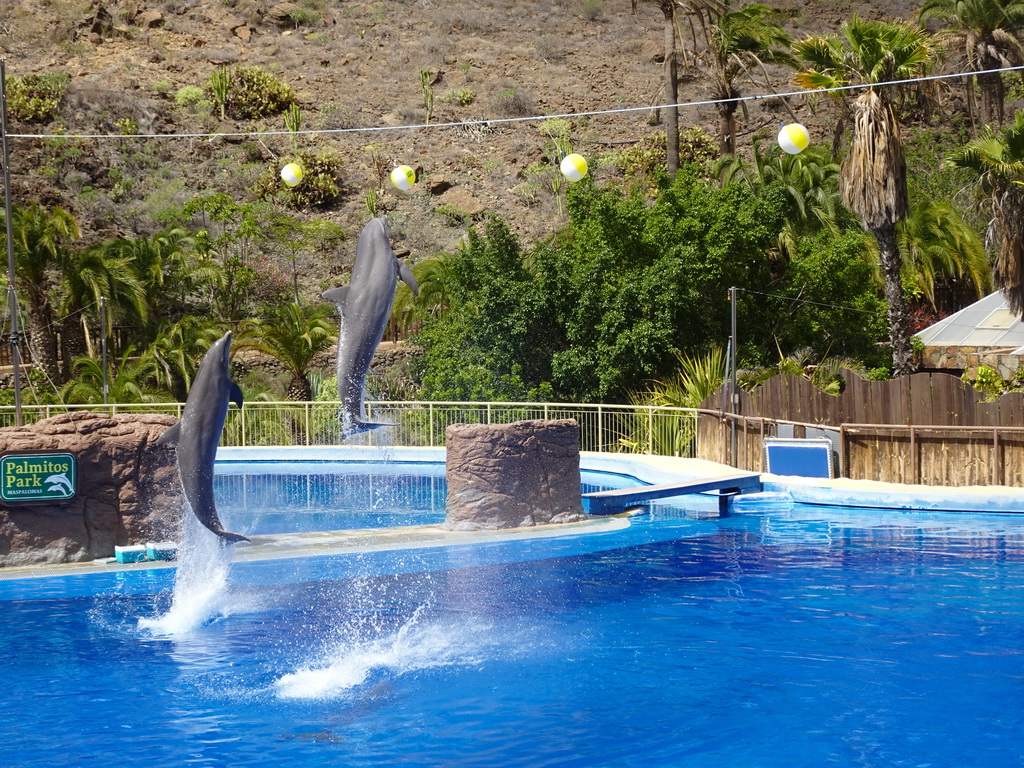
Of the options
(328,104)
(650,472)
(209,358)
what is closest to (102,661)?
(209,358)

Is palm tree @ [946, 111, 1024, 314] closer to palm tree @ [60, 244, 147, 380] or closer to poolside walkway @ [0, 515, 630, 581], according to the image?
poolside walkway @ [0, 515, 630, 581]

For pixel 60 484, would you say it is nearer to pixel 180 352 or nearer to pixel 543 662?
pixel 543 662

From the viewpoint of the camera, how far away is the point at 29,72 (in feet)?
168

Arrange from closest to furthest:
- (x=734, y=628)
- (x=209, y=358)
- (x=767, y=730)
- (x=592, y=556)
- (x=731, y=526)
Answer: (x=767, y=730), (x=209, y=358), (x=734, y=628), (x=592, y=556), (x=731, y=526)

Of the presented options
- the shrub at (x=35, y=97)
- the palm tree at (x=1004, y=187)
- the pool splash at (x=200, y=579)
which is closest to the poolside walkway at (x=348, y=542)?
the pool splash at (x=200, y=579)

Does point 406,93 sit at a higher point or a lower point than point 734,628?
higher

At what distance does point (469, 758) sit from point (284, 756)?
110 cm

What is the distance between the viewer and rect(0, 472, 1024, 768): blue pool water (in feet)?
22.3

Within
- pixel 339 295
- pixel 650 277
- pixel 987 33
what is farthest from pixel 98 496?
pixel 987 33

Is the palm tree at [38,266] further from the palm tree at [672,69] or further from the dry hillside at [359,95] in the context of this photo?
the palm tree at [672,69]

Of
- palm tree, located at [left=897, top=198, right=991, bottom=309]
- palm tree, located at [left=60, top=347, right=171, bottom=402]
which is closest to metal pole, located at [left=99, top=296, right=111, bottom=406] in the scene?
palm tree, located at [left=60, top=347, right=171, bottom=402]

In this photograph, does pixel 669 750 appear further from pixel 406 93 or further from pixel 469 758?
pixel 406 93

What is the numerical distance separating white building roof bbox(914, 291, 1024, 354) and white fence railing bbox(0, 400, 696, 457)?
8.74m

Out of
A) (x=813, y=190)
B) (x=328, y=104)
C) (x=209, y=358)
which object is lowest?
(x=209, y=358)
